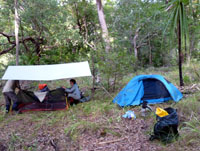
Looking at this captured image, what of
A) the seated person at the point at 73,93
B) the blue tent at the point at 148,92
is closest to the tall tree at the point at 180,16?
the blue tent at the point at 148,92

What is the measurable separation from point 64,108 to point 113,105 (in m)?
1.45

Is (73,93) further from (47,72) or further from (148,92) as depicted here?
(148,92)

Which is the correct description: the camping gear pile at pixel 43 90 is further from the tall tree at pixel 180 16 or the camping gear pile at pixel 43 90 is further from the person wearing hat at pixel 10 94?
the tall tree at pixel 180 16

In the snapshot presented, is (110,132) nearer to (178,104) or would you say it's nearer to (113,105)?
(113,105)

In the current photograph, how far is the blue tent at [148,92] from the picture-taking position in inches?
180

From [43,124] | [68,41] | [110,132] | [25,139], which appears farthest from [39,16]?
[110,132]

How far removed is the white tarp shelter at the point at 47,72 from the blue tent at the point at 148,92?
1294mm

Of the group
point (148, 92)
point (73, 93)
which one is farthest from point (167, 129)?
point (73, 93)

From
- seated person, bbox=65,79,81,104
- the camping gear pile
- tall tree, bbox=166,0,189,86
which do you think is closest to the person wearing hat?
the camping gear pile

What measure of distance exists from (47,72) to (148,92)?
2.94 meters

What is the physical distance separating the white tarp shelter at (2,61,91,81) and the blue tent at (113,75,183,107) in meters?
1.29

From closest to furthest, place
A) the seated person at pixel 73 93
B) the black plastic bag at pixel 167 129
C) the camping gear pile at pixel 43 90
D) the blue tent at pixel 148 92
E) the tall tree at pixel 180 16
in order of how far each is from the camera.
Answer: the black plastic bag at pixel 167 129 → the tall tree at pixel 180 16 → the blue tent at pixel 148 92 → the camping gear pile at pixel 43 90 → the seated person at pixel 73 93

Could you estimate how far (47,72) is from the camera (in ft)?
16.1

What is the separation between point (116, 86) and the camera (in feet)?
22.1
